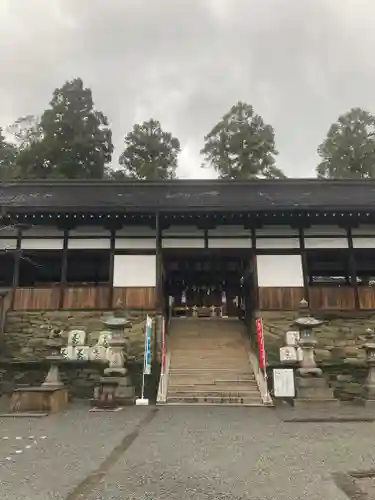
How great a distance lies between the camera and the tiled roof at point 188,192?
56.0 ft

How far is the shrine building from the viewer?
14289 millimetres

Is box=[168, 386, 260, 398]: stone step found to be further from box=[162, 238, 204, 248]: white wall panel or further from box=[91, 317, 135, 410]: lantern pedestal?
box=[162, 238, 204, 248]: white wall panel

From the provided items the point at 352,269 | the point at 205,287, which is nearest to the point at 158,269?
the point at 352,269

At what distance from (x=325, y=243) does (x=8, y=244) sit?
12.3 metres

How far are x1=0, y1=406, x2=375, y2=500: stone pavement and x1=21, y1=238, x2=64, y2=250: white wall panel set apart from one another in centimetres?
756

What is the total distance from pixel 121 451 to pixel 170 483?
1.71 m

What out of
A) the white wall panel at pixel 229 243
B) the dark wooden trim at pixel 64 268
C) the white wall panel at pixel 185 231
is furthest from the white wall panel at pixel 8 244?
the white wall panel at pixel 229 243

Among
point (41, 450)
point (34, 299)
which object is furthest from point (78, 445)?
point (34, 299)

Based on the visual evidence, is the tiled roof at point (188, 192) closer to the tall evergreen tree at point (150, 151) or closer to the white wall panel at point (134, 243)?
the white wall panel at point (134, 243)

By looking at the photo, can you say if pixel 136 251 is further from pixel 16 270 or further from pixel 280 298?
pixel 280 298

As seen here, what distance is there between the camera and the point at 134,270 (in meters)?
14.9

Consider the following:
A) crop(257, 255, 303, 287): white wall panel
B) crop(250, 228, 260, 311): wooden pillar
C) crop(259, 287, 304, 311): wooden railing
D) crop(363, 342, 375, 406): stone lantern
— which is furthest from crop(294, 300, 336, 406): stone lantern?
crop(257, 255, 303, 287): white wall panel

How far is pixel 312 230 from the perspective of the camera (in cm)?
1539

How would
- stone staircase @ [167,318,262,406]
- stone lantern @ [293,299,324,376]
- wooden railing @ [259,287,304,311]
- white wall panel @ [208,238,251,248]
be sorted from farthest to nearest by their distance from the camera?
white wall panel @ [208,238,251,248] < wooden railing @ [259,287,304,311] < stone staircase @ [167,318,262,406] < stone lantern @ [293,299,324,376]
